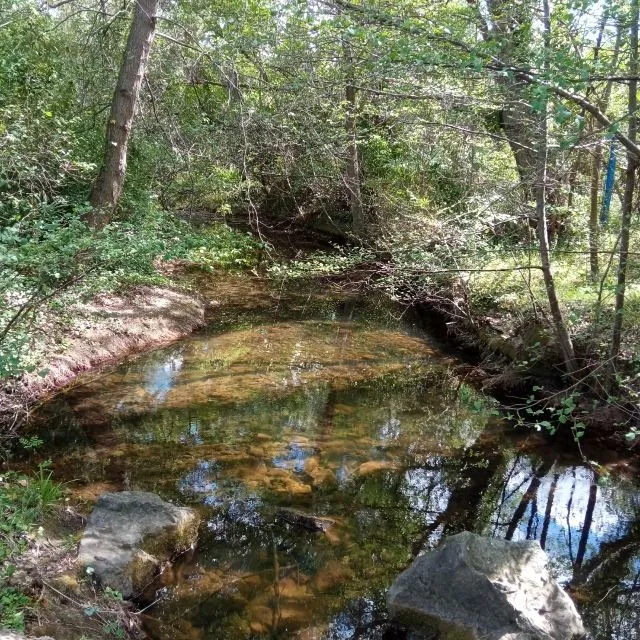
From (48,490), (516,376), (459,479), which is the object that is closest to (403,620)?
(459,479)

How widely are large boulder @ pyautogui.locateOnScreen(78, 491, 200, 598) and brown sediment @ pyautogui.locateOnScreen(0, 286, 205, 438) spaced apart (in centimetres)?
166

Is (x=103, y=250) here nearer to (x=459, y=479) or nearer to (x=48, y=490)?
(x=48, y=490)

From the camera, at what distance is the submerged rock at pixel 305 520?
5.26m

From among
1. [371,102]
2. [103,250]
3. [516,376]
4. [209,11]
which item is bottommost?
[516,376]

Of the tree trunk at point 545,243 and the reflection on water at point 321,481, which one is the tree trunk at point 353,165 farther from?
the reflection on water at point 321,481

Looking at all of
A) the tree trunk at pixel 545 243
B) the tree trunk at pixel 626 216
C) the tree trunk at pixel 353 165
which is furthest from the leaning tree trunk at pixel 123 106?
the tree trunk at pixel 626 216

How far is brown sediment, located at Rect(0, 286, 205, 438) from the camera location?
679cm

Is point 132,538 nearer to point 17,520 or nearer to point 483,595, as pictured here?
point 17,520

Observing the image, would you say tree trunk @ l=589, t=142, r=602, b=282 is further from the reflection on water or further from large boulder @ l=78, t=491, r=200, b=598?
large boulder @ l=78, t=491, r=200, b=598

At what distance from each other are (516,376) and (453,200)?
19.9ft

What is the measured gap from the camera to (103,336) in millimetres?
9156

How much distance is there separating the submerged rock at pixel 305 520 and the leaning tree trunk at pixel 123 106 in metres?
6.08

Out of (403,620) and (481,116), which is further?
(481,116)

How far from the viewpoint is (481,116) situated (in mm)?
7734
